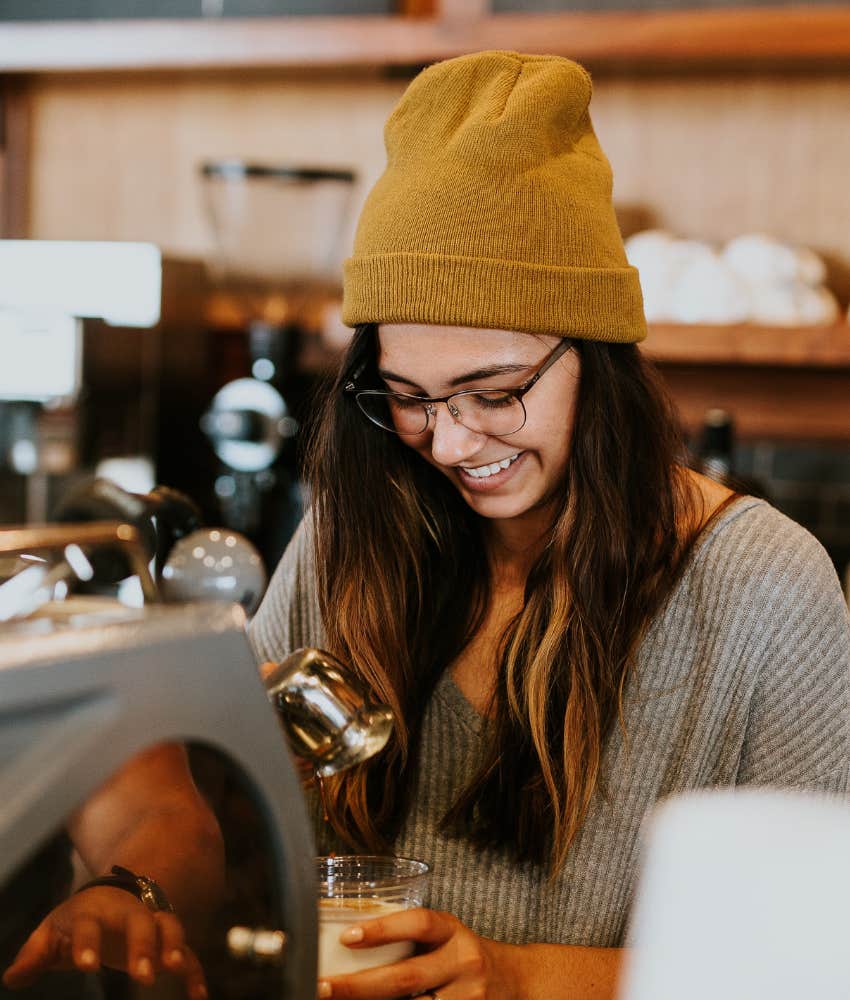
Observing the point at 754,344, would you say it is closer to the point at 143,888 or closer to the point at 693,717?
the point at 693,717

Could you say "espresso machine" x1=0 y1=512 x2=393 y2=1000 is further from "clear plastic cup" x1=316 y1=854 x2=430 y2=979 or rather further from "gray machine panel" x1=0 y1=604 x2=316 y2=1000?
"clear plastic cup" x1=316 y1=854 x2=430 y2=979

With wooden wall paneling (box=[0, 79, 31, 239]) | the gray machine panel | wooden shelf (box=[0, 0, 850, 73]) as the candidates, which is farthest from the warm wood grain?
the gray machine panel

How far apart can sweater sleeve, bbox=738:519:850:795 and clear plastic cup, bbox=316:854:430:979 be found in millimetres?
391

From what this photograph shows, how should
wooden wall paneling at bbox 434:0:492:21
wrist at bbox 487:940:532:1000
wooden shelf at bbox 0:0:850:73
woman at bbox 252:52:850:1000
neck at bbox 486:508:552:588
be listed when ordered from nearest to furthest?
wrist at bbox 487:940:532:1000
woman at bbox 252:52:850:1000
neck at bbox 486:508:552:588
wooden shelf at bbox 0:0:850:73
wooden wall paneling at bbox 434:0:492:21

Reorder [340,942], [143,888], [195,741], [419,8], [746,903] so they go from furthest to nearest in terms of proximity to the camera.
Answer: [419,8]
[340,942]
[143,888]
[195,741]
[746,903]

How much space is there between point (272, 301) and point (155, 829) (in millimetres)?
2076

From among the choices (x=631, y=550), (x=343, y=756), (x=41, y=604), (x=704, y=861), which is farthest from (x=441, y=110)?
(x=704, y=861)

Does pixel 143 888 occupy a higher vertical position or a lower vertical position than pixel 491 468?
lower

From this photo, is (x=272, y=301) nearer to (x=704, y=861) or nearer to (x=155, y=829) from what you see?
(x=155, y=829)

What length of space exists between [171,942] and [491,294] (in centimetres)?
58

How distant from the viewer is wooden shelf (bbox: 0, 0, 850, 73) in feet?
7.01

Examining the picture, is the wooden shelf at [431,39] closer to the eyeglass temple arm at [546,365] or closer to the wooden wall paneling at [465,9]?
the wooden wall paneling at [465,9]

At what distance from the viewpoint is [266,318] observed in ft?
8.40

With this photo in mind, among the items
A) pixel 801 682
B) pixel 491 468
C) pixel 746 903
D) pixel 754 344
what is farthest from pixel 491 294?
pixel 754 344
